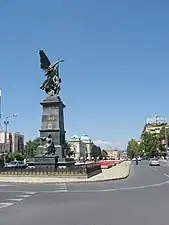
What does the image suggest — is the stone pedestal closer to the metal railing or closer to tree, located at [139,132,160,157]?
the metal railing

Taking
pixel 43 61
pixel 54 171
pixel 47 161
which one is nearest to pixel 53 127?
pixel 47 161

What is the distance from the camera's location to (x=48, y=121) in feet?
116

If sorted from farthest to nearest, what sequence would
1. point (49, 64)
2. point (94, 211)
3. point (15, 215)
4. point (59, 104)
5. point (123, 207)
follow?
point (49, 64) → point (59, 104) → point (123, 207) → point (94, 211) → point (15, 215)

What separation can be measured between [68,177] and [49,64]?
15.0 metres

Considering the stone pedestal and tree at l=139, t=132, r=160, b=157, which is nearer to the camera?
the stone pedestal

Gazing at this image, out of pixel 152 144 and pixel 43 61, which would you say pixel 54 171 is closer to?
pixel 43 61

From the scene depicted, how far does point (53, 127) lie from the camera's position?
35.1m

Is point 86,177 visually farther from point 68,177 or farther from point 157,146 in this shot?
point 157,146

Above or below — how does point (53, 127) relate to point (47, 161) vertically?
above

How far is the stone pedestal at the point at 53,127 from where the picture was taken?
1331 inches

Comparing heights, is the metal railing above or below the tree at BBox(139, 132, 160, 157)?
below

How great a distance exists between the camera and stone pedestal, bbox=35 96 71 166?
33.8 m

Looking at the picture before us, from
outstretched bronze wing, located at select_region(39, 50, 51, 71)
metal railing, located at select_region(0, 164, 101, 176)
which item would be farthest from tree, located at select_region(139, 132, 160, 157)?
metal railing, located at select_region(0, 164, 101, 176)

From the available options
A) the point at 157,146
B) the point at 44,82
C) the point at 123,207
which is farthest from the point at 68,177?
the point at 157,146
